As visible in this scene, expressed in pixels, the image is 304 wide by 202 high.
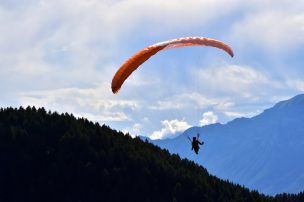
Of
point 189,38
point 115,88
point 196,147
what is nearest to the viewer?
point 115,88

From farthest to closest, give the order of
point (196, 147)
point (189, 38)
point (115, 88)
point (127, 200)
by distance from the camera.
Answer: point (127, 200) → point (196, 147) → point (189, 38) → point (115, 88)

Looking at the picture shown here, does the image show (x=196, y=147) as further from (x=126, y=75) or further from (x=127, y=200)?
(x=127, y=200)

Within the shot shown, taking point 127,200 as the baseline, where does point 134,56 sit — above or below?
below

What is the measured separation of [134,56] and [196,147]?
30.4 feet

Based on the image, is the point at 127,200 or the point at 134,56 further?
the point at 127,200

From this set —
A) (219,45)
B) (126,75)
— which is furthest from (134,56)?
(219,45)

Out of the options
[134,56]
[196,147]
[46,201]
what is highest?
[46,201]

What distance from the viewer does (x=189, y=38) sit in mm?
30844

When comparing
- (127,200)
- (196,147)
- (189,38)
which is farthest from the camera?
(127,200)

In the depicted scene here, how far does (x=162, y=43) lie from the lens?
98.7 ft

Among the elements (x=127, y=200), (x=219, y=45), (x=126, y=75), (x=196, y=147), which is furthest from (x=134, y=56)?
(x=127, y=200)

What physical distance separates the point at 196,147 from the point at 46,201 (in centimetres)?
16962

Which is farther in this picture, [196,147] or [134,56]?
[196,147]

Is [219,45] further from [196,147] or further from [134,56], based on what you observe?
[196,147]
